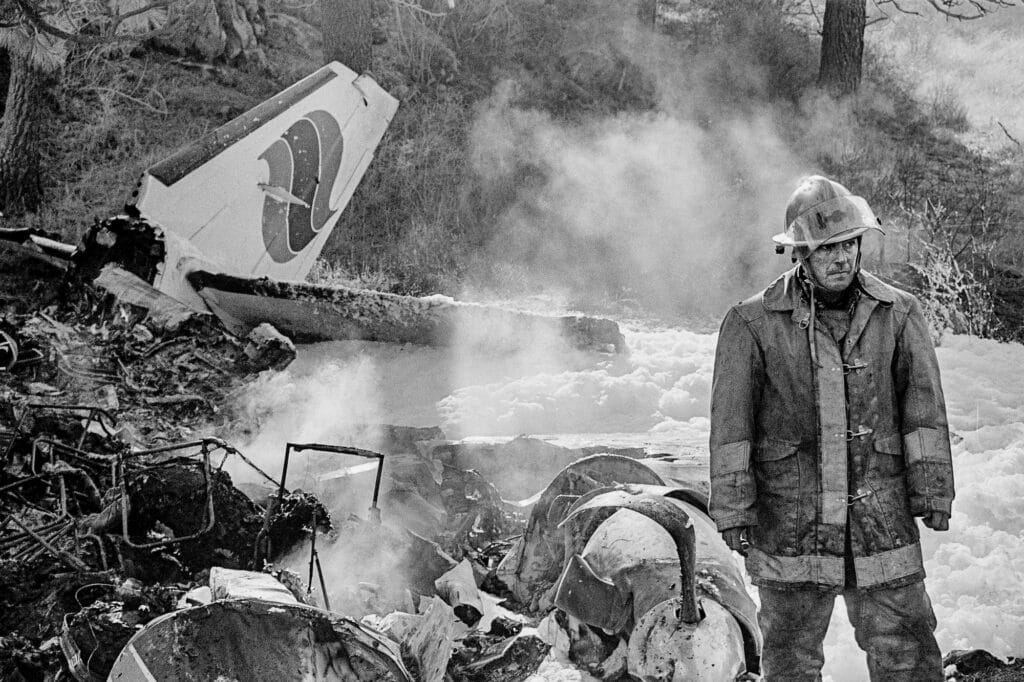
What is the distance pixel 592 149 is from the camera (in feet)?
51.7

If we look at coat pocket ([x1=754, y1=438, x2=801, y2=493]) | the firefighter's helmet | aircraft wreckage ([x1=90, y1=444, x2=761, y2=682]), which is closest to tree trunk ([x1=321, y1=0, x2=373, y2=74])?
aircraft wreckage ([x1=90, y1=444, x2=761, y2=682])

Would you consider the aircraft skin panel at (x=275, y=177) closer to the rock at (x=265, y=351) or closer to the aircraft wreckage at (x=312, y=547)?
the aircraft wreckage at (x=312, y=547)

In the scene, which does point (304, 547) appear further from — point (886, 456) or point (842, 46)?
point (842, 46)

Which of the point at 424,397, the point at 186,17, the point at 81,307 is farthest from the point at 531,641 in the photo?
the point at 186,17

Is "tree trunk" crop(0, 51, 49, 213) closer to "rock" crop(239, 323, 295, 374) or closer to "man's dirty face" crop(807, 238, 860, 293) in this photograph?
"rock" crop(239, 323, 295, 374)

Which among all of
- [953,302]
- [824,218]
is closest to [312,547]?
[824,218]

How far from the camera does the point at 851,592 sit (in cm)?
294

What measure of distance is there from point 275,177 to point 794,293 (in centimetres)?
731

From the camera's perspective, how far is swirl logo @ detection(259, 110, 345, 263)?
9461mm

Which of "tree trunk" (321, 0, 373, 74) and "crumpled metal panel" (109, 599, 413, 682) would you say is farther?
"tree trunk" (321, 0, 373, 74)

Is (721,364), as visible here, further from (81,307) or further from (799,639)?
(81,307)

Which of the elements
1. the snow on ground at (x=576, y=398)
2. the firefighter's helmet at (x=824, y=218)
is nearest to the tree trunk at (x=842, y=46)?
the snow on ground at (x=576, y=398)

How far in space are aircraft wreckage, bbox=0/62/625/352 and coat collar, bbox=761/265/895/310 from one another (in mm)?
4522

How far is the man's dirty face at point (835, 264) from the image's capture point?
293 cm
